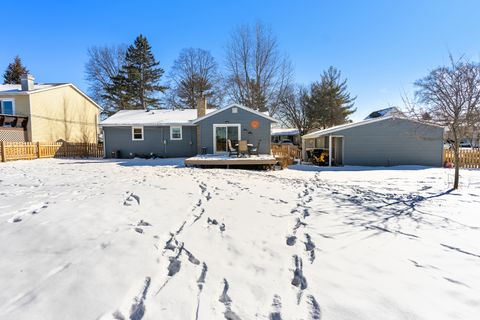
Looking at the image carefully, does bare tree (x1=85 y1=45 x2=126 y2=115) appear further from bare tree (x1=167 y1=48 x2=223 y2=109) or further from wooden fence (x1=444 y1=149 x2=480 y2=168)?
wooden fence (x1=444 y1=149 x2=480 y2=168)

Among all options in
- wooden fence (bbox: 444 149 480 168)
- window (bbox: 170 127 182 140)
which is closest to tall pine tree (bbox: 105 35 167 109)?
window (bbox: 170 127 182 140)

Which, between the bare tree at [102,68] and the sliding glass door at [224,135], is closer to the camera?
the sliding glass door at [224,135]

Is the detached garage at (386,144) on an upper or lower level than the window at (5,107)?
lower

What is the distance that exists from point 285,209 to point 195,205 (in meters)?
1.70

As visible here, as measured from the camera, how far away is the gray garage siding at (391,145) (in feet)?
45.6

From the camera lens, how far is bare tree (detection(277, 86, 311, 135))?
3150 centimetres

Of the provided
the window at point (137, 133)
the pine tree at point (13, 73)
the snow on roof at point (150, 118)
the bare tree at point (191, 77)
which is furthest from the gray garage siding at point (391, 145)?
the pine tree at point (13, 73)

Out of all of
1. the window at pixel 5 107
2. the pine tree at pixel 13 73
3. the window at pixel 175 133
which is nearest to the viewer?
the window at pixel 175 133

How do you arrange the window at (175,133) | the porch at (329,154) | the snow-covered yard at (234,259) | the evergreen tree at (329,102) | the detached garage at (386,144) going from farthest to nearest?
the evergreen tree at (329,102) → the window at (175,133) → the porch at (329,154) → the detached garage at (386,144) → the snow-covered yard at (234,259)

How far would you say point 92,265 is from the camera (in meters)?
2.59

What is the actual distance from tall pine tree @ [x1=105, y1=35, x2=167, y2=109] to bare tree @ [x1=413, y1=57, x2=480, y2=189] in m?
29.0

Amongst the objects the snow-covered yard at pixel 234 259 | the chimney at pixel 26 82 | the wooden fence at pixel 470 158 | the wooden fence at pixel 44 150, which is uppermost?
the chimney at pixel 26 82

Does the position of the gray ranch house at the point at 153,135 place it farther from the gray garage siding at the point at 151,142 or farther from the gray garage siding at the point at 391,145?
the gray garage siding at the point at 391,145

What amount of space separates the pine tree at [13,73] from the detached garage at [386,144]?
3910cm
